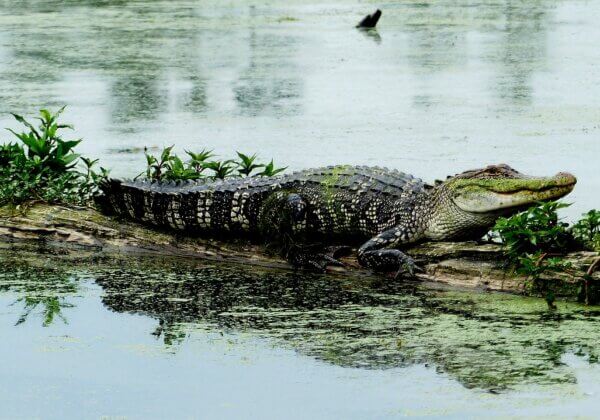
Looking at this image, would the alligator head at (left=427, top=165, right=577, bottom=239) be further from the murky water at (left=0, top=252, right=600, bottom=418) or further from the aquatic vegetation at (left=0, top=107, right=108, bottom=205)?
the aquatic vegetation at (left=0, top=107, right=108, bottom=205)

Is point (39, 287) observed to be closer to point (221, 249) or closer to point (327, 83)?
point (221, 249)

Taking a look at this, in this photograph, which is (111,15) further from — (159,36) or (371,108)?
(371,108)

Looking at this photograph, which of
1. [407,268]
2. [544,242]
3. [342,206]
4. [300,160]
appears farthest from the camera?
[300,160]

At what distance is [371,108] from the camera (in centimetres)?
1096

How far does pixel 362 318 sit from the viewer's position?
511 centimetres

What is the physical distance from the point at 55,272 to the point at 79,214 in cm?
50

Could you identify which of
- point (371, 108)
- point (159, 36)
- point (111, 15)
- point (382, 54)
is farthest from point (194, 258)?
point (111, 15)

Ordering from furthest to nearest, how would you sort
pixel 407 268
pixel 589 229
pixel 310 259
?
pixel 310 259
pixel 407 268
pixel 589 229

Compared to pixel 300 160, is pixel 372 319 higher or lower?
lower

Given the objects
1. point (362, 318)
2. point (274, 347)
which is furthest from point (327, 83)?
point (274, 347)

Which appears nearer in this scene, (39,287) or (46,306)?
(46,306)

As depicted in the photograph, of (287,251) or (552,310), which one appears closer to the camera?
(552,310)

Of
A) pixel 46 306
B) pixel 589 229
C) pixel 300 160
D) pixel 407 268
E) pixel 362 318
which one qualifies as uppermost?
pixel 589 229

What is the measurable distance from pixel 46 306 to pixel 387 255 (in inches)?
61.2
